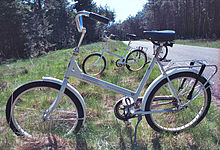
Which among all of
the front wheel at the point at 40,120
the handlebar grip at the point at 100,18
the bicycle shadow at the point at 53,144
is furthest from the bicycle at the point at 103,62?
the handlebar grip at the point at 100,18

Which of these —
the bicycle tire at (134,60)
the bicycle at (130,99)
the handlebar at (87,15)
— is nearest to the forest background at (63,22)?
the handlebar at (87,15)

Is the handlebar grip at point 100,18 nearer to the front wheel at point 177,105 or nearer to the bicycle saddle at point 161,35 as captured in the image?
the bicycle saddle at point 161,35

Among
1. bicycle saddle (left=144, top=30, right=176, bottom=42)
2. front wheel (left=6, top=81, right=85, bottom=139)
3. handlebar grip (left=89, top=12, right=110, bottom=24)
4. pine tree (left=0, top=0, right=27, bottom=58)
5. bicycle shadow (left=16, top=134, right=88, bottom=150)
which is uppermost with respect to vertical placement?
pine tree (left=0, top=0, right=27, bottom=58)

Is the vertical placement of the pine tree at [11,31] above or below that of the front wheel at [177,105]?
above

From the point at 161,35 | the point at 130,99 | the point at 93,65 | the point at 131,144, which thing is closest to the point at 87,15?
the point at 161,35

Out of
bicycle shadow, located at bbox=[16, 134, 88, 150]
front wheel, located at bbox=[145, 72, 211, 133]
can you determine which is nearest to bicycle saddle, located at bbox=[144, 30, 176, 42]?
front wheel, located at bbox=[145, 72, 211, 133]

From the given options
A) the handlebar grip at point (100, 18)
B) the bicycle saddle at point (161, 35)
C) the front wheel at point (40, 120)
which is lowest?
the front wheel at point (40, 120)

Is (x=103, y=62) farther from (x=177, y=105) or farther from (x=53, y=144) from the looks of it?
(x=53, y=144)

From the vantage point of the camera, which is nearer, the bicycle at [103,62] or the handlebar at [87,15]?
the handlebar at [87,15]

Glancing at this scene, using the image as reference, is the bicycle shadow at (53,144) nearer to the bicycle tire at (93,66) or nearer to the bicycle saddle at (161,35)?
the bicycle saddle at (161,35)

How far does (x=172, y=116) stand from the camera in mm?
2283

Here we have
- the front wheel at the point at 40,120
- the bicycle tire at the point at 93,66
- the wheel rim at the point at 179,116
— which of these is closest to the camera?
the front wheel at the point at 40,120

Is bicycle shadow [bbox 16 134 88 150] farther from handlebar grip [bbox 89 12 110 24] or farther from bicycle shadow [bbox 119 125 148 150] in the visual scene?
handlebar grip [bbox 89 12 110 24]

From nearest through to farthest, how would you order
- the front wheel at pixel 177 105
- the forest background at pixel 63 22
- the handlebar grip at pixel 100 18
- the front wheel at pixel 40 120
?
the handlebar grip at pixel 100 18
the front wheel at pixel 40 120
the front wheel at pixel 177 105
the forest background at pixel 63 22
